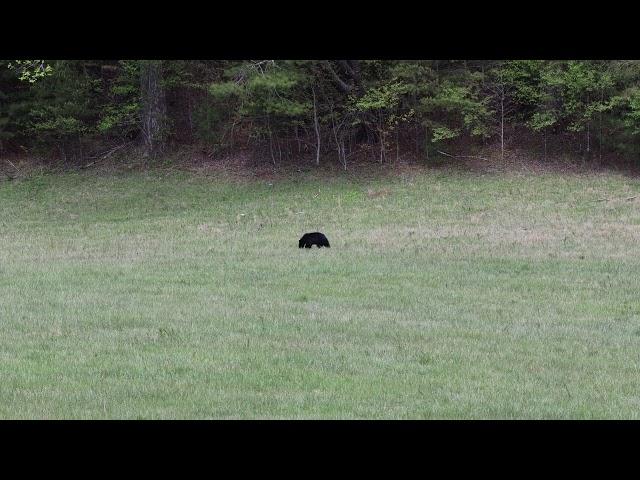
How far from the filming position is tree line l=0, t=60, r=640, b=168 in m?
38.9

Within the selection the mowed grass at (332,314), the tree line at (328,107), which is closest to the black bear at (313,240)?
the mowed grass at (332,314)

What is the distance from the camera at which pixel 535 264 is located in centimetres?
1828

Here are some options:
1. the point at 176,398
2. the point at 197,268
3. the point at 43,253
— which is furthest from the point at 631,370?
the point at 43,253

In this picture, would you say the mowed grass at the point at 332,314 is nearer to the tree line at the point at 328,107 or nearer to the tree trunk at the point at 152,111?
the tree line at the point at 328,107

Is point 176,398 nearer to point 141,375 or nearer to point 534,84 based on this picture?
point 141,375

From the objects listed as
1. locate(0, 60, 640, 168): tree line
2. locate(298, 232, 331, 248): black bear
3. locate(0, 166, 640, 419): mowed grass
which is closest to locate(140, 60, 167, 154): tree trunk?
locate(0, 60, 640, 168): tree line

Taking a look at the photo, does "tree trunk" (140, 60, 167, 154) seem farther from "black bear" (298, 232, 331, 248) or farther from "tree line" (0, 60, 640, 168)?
"black bear" (298, 232, 331, 248)

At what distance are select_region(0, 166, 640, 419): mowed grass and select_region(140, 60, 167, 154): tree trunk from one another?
12752mm

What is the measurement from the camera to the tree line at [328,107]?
128 ft

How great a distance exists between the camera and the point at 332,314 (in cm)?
1306

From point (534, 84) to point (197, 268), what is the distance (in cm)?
2868

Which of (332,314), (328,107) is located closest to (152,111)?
(328,107)

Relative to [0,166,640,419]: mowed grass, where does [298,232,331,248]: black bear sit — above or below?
below

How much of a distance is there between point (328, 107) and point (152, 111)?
9589 mm
